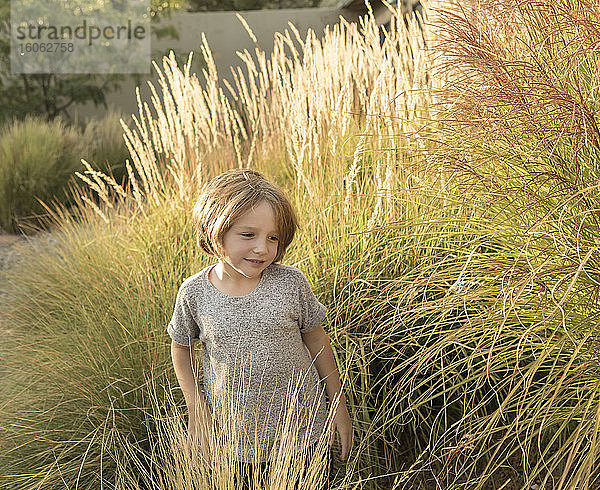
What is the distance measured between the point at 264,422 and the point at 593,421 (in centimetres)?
72

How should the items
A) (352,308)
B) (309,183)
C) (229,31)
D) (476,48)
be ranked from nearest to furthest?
1. (476,48)
2. (352,308)
3. (309,183)
4. (229,31)

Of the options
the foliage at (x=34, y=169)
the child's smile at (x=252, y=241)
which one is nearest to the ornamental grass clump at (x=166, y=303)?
the child's smile at (x=252, y=241)

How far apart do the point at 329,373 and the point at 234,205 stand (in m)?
0.47

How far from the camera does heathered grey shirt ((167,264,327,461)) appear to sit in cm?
163

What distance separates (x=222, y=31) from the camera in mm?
11953

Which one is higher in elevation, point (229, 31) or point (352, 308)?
point (229, 31)

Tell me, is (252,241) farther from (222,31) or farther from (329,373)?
(222,31)

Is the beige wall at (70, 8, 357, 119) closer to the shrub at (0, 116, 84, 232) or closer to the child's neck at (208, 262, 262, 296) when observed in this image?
the shrub at (0, 116, 84, 232)

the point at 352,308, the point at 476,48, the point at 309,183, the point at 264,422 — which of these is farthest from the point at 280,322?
the point at 309,183

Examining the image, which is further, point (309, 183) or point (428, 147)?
point (309, 183)

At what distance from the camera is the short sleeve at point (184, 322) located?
1.69 meters

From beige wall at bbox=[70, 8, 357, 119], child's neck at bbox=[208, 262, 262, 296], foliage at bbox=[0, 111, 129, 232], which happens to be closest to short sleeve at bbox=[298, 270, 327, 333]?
child's neck at bbox=[208, 262, 262, 296]

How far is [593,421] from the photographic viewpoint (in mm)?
1442

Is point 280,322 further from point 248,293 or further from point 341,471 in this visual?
point 341,471
